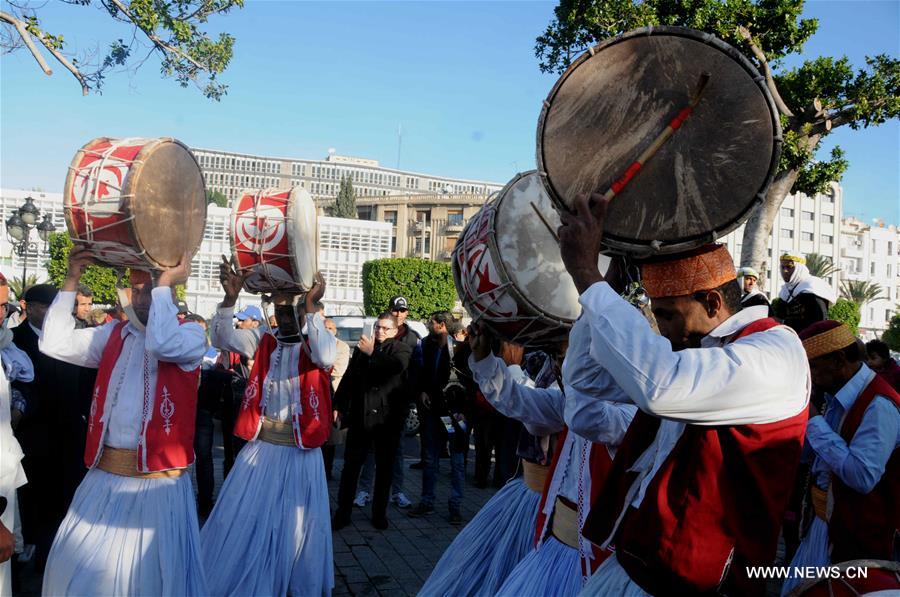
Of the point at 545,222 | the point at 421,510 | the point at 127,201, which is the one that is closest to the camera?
the point at 545,222

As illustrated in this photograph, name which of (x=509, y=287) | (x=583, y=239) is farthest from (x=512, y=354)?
(x=583, y=239)

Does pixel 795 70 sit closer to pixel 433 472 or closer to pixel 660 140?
pixel 433 472

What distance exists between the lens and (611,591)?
241 centimetres

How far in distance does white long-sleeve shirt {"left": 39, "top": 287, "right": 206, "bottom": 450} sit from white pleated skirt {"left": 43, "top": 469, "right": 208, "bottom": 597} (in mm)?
275

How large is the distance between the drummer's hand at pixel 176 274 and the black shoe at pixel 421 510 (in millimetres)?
4556

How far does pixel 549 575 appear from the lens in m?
3.36

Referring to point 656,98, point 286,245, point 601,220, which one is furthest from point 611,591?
point 286,245

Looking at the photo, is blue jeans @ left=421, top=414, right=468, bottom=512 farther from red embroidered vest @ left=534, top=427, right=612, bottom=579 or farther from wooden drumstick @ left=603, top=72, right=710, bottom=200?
wooden drumstick @ left=603, top=72, right=710, bottom=200

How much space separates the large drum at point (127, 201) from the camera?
4.16m

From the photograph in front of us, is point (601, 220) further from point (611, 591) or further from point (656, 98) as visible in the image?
point (611, 591)

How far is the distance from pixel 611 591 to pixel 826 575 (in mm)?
962

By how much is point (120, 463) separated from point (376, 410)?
13.1 feet

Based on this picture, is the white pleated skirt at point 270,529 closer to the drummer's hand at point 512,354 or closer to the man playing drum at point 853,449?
the drummer's hand at point 512,354

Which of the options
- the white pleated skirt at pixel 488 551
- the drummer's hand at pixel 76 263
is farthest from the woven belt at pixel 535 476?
the drummer's hand at pixel 76 263
